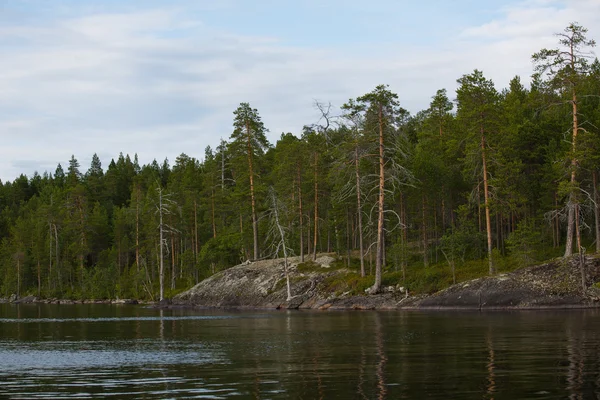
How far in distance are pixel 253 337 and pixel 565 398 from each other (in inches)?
709

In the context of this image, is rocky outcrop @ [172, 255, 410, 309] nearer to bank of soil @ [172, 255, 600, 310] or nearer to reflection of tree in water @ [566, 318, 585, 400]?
bank of soil @ [172, 255, 600, 310]

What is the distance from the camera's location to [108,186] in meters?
150

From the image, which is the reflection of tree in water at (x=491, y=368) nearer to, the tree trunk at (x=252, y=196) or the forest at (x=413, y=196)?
the forest at (x=413, y=196)

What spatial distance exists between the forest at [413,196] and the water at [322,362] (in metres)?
17.7

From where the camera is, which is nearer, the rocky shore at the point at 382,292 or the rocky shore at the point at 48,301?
the rocky shore at the point at 382,292

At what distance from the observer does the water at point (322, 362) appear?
14.6 metres

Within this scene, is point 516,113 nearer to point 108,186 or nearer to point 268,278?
point 268,278

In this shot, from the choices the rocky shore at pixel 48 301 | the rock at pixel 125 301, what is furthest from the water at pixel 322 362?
the rocky shore at pixel 48 301

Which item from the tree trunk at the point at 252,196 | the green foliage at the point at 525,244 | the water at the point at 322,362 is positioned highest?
the tree trunk at the point at 252,196

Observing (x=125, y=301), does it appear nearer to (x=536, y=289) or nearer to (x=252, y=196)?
(x=252, y=196)

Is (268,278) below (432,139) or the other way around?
below

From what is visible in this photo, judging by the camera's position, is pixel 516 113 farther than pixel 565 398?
Yes

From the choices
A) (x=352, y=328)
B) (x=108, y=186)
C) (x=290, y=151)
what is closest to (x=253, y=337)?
(x=352, y=328)

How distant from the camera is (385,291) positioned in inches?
2060
